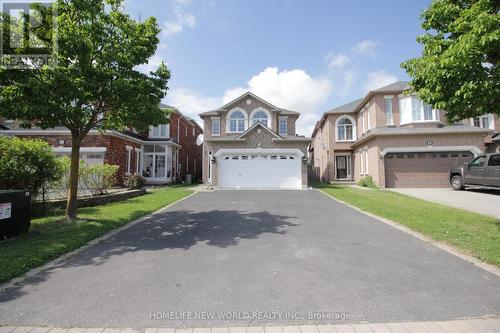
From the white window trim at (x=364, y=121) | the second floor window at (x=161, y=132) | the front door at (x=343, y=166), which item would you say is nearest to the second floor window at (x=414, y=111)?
the white window trim at (x=364, y=121)

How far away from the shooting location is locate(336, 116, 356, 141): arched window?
23.9 meters

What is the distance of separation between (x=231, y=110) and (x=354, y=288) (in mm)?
20277

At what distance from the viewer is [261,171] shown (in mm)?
17828

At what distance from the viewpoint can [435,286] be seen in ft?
11.2

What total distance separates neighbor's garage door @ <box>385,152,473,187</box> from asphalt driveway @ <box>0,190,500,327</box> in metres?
12.9

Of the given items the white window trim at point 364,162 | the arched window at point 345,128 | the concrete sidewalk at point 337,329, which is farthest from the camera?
the arched window at point 345,128

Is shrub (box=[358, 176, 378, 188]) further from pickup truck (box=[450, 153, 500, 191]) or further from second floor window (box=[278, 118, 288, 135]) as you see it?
second floor window (box=[278, 118, 288, 135])

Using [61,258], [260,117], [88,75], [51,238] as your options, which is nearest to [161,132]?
[260,117]

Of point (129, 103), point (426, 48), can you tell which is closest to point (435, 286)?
point (426, 48)

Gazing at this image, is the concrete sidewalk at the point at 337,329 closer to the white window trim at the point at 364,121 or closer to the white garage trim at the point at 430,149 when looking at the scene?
the white garage trim at the point at 430,149

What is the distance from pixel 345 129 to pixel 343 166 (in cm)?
359

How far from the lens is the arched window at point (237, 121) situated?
22172 millimetres

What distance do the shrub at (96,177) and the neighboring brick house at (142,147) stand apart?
93.8 inches

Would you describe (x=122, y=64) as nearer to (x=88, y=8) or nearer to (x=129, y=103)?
(x=129, y=103)
